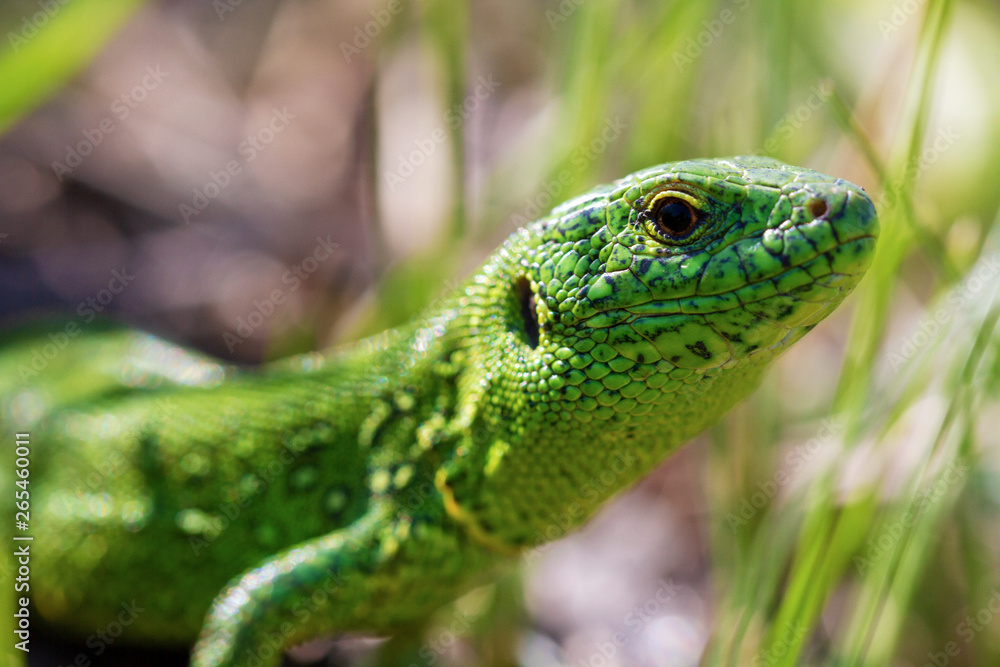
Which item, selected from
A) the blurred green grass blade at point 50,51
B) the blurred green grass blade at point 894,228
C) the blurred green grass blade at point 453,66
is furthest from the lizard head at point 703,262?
the blurred green grass blade at point 50,51

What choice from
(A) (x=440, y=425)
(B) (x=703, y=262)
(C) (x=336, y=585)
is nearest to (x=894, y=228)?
(B) (x=703, y=262)

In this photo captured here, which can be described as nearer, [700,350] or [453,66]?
[700,350]

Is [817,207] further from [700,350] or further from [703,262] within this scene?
[700,350]

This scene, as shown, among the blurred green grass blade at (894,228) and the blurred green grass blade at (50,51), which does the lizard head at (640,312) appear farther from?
the blurred green grass blade at (50,51)

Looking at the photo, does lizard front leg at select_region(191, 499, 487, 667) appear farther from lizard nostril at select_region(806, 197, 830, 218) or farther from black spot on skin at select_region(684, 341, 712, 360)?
lizard nostril at select_region(806, 197, 830, 218)

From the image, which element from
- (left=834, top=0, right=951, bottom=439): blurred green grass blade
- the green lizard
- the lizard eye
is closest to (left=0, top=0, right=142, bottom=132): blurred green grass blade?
the green lizard

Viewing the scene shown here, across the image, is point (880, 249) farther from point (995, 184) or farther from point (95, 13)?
point (95, 13)
